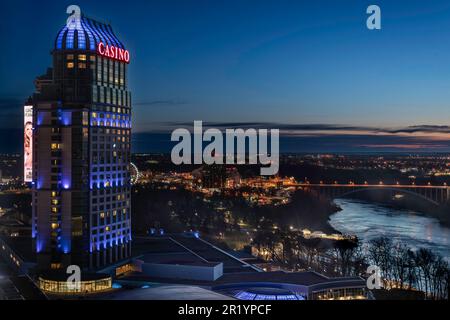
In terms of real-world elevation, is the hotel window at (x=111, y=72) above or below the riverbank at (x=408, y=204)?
above

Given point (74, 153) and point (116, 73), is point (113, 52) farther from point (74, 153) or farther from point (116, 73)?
point (74, 153)

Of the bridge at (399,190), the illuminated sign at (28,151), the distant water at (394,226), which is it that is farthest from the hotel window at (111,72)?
the bridge at (399,190)

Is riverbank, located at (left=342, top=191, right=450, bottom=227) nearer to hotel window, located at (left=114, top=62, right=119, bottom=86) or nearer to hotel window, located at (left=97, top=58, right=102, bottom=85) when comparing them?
hotel window, located at (left=114, top=62, right=119, bottom=86)

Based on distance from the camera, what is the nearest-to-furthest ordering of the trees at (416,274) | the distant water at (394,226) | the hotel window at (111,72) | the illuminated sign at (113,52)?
the illuminated sign at (113,52)
the trees at (416,274)
the hotel window at (111,72)
the distant water at (394,226)

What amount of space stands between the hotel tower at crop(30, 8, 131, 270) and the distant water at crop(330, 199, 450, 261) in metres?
13.1

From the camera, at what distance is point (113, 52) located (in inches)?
635

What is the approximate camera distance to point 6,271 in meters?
16.6

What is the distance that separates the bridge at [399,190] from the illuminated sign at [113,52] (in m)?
30.7

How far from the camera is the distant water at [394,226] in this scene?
2586 centimetres

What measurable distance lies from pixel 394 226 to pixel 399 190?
17.9 m

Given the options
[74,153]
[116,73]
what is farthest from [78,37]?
[74,153]

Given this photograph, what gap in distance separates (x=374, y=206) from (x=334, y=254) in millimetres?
23384

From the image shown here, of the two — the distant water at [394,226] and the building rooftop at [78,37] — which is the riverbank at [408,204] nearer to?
the distant water at [394,226]

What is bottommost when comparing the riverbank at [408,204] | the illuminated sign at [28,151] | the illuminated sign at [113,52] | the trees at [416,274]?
the riverbank at [408,204]
